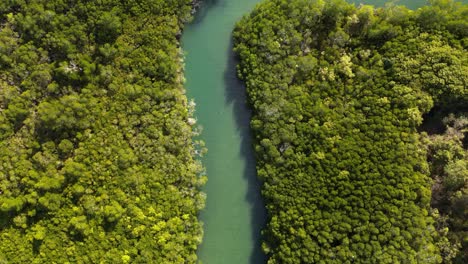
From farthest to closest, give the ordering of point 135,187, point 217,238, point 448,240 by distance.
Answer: point 217,238 < point 135,187 < point 448,240

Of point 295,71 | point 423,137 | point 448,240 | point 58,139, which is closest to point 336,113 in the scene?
point 295,71

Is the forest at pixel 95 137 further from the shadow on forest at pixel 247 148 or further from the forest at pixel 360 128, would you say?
the forest at pixel 360 128

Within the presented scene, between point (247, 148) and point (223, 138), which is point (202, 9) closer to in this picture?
point (223, 138)

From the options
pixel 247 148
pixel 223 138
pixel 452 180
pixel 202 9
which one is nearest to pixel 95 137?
pixel 223 138

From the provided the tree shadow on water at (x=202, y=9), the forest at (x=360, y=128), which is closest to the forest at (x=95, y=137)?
the tree shadow on water at (x=202, y=9)

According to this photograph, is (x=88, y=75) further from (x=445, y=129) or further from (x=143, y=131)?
(x=445, y=129)
